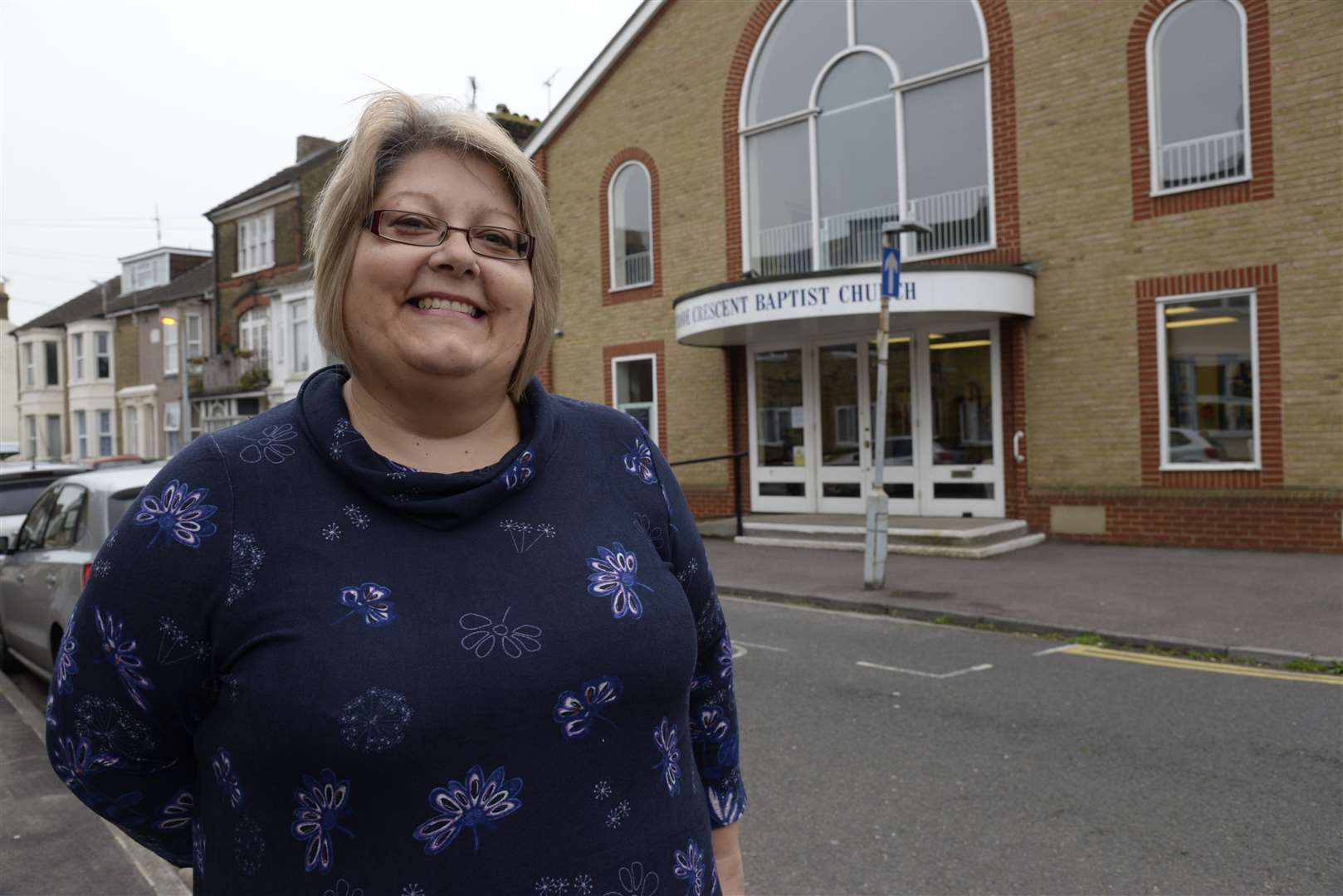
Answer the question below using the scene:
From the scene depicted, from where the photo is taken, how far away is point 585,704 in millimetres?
1525

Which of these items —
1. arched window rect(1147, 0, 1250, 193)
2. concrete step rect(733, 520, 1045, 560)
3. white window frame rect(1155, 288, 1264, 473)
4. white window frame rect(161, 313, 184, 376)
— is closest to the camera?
white window frame rect(1155, 288, 1264, 473)

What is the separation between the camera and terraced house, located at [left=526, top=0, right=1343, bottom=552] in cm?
1213

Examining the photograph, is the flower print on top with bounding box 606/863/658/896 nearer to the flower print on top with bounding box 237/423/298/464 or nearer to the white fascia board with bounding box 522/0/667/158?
the flower print on top with bounding box 237/423/298/464

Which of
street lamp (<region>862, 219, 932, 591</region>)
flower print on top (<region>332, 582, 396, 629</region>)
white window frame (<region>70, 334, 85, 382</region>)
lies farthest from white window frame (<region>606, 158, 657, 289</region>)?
white window frame (<region>70, 334, 85, 382</region>)

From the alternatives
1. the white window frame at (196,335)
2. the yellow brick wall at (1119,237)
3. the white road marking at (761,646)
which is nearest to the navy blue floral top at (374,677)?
the white road marking at (761,646)

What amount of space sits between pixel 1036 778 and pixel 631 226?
608 inches

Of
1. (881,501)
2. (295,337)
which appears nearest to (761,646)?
(881,501)

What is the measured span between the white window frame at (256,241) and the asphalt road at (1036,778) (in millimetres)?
30247

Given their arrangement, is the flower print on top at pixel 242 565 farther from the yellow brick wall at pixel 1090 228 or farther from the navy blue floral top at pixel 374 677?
the yellow brick wall at pixel 1090 228

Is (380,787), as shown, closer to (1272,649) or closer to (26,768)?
(26,768)

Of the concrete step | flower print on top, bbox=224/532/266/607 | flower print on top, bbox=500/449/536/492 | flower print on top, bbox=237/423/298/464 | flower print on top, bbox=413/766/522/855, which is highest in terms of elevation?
flower print on top, bbox=237/423/298/464

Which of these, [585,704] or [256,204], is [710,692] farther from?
[256,204]

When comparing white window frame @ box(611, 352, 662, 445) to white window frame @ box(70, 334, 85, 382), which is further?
white window frame @ box(70, 334, 85, 382)

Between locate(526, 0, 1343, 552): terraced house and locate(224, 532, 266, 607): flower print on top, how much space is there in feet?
42.2
